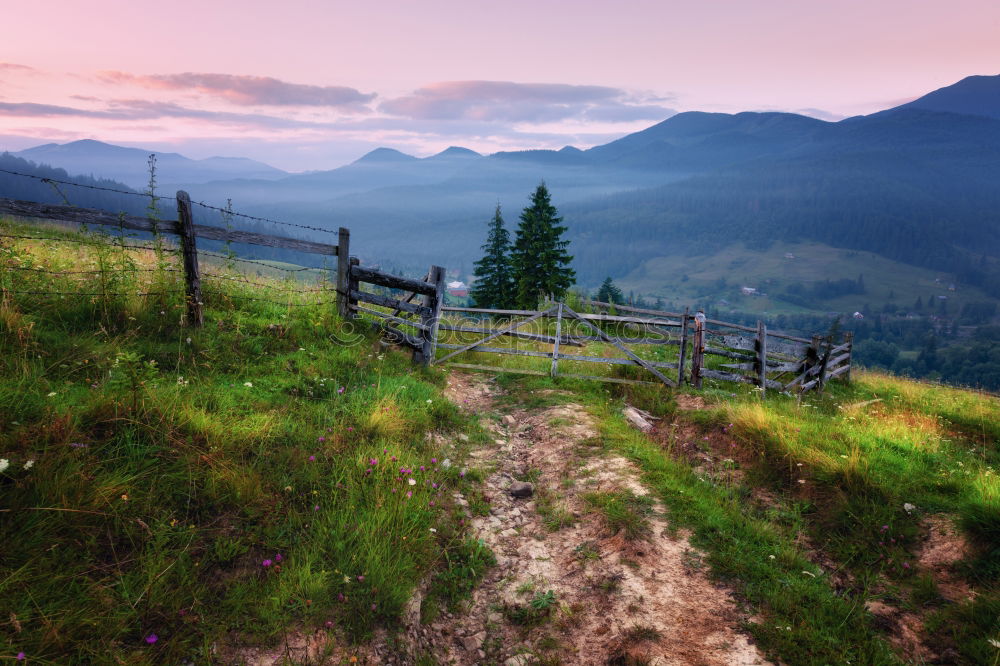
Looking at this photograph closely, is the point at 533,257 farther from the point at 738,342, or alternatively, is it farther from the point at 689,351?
the point at 689,351

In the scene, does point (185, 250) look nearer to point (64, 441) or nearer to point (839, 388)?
point (64, 441)

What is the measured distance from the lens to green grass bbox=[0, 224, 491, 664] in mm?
3023

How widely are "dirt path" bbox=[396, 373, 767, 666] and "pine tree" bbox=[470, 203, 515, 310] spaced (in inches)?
1087

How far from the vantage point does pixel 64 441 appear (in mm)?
3686

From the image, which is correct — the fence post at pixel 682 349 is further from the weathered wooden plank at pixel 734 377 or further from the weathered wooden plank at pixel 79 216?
the weathered wooden plank at pixel 79 216

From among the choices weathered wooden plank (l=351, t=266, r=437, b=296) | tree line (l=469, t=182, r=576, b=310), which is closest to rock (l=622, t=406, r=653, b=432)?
weathered wooden plank (l=351, t=266, r=437, b=296)

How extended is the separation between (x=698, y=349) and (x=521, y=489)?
6.56 meters

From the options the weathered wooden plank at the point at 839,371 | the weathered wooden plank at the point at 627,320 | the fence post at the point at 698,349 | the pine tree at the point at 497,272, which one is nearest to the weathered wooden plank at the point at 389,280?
the weathered wooden plank at the point at 627,320

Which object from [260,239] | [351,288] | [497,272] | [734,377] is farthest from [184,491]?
[497,272]

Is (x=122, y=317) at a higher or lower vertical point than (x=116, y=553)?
higher

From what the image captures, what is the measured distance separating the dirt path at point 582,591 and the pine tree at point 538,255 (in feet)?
84.6

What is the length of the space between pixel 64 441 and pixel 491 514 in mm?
4164

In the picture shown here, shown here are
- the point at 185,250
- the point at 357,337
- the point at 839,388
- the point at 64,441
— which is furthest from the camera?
the point at 839,388

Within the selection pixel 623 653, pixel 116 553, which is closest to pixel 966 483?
pixel 623 653
